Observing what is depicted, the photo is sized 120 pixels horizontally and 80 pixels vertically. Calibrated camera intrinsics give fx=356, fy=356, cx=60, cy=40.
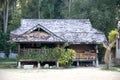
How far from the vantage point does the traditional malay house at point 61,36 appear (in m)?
38.8

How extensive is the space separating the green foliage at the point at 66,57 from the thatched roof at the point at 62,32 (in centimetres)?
177

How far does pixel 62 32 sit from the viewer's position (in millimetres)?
41312

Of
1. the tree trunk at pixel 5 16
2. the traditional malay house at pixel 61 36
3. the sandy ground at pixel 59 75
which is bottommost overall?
the sandy ground at pixel 59 75

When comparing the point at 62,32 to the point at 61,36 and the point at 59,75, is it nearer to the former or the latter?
the point at 61,36

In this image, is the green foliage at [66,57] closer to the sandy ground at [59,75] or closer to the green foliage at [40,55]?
the green foliage at [40,55]

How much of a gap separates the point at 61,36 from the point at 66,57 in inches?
148


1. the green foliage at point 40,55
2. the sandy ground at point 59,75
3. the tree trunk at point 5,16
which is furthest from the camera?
the tree trunk at point 5,16

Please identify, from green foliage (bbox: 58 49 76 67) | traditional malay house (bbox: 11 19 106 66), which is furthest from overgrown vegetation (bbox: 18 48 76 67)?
traditional malay house (bbox: 11 19 106 66)

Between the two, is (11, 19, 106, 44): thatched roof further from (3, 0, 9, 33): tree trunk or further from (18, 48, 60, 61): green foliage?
(3, 0, 9, 33): tree trunk

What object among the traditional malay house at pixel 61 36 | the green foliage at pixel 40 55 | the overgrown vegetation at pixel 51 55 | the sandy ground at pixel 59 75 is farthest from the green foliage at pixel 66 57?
the sandy ground at pixel 59 75

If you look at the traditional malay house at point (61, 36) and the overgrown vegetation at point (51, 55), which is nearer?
the overgrown vegetation at point (51, 55)

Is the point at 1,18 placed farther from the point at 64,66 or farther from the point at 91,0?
the point at 64,66

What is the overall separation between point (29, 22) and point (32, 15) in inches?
895

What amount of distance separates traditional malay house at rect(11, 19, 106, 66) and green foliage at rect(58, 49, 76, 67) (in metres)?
1.62
